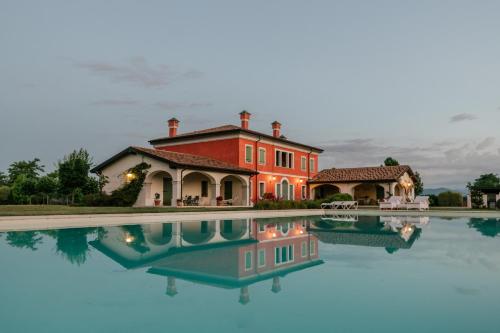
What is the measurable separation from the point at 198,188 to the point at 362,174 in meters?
16.6

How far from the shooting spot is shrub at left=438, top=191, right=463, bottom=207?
118ft

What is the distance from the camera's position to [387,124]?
31.9 meters

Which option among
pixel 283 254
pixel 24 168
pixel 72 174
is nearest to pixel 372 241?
pixel 283 254

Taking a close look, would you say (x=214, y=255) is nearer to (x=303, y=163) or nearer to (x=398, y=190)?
(x=303, y=163)

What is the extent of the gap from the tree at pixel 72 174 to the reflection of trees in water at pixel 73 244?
18.2 m

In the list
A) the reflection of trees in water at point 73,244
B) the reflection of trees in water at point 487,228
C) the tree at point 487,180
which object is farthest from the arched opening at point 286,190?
the tree at point 487,180

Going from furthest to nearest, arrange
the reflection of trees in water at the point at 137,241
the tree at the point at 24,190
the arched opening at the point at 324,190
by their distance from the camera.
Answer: the arched opening at the point at 324,190
the tree at the point at 24,190
the reflection of trees in water at the point at 137,241

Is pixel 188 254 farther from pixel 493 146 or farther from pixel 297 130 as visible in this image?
pixel 493 146

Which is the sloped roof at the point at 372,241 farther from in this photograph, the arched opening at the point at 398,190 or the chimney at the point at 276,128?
the arched opening at the point at 398,190

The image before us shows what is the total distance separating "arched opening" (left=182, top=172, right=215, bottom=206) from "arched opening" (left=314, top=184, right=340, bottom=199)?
47.3 feet

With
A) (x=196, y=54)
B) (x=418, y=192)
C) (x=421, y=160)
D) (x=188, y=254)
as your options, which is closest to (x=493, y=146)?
(x=421, y=160)

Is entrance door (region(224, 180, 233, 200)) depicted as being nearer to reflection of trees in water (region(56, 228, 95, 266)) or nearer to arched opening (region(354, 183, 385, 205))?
arched opening (region(354, 183, 385, 205))

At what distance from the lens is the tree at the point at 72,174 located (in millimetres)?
29938

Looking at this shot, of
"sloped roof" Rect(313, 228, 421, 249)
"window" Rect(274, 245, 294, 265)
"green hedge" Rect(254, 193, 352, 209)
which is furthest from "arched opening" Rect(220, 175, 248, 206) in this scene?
"window" Rect(274, 245, 294, 265)
